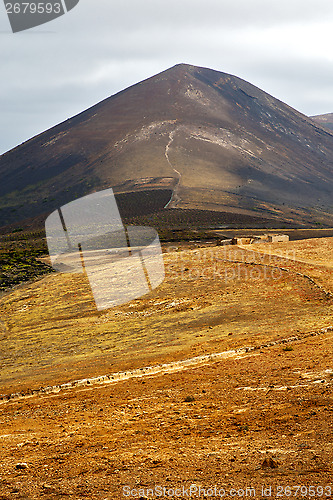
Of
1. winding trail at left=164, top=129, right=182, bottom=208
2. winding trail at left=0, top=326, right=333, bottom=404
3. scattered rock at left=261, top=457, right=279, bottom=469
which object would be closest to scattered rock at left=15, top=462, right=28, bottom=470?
scattered rock at left=261, top=457, right=279, bottom=469

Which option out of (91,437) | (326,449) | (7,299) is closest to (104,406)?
(91,437)

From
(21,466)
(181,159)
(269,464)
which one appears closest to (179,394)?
(21,466)

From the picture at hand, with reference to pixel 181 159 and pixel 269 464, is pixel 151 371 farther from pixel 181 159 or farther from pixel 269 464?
pixel 181 159

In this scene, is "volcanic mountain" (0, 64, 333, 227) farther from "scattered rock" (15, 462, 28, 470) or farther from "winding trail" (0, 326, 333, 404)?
"scattered rock" (15, 462, 28, 470)

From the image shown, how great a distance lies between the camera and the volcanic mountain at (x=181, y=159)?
121 metres

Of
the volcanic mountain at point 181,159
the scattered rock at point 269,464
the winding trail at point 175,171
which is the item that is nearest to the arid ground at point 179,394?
the scattered rock at point 269,464

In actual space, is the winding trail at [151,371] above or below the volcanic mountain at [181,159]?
below

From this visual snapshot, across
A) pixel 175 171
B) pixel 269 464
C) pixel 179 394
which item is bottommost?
pixel 179 394

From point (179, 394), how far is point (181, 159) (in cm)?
12923

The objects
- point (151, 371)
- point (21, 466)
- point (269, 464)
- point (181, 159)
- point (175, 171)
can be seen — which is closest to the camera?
point (269, 464)

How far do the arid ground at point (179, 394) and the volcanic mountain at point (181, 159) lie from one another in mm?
71614

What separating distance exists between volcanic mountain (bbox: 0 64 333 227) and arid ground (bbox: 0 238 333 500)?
7161 cm

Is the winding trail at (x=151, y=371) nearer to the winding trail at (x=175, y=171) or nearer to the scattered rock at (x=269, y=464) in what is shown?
the scattered rock at (x=269, y=464)

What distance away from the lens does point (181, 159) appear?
140 metres
